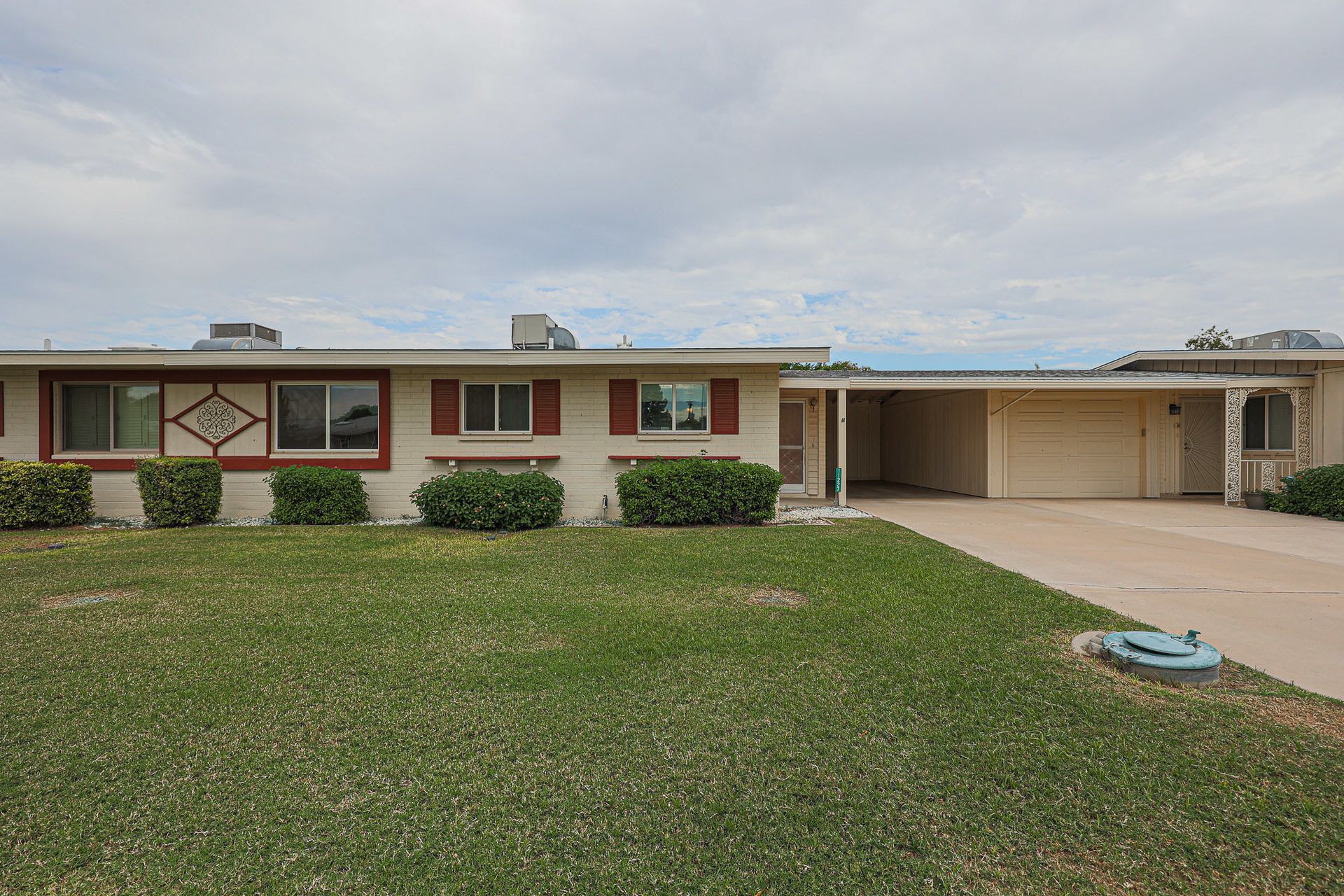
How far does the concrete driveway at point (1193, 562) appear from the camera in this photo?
4.09 meters

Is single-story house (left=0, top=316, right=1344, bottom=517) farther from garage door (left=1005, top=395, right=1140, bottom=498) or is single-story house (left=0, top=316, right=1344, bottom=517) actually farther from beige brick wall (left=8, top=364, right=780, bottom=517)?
garage door (left=1005, top=395, right=1140, bottom=498)

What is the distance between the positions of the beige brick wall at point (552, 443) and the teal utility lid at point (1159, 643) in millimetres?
7132

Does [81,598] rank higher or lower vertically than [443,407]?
lower

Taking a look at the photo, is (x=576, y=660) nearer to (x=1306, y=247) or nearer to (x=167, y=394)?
(x=167, y=394)

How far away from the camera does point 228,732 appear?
9.36ft

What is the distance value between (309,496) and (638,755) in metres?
8.95

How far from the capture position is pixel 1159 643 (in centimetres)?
350

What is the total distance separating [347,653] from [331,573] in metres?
2.64

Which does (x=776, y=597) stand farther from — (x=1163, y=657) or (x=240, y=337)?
(x=240, y=337)

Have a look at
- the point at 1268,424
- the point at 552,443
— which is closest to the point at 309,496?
the point at 552,443

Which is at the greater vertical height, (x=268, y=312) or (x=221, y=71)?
(x=221, y=71)

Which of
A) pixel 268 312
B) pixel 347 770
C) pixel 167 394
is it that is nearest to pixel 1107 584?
pixel 347 770

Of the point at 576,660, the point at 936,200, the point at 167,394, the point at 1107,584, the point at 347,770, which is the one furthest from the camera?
the point at 936,200

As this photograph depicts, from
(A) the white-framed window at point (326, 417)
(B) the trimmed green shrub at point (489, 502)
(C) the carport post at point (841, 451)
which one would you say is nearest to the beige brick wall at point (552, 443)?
(A) the white-framed window at point (326, 417)
